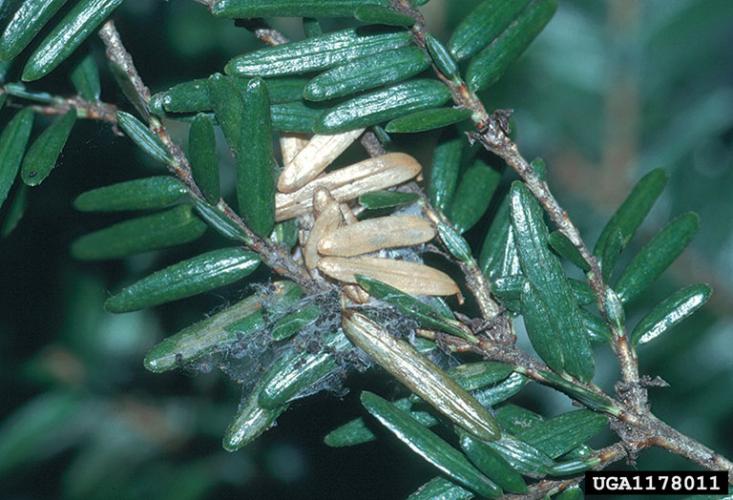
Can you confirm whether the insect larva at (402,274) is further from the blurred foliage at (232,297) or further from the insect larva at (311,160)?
the blurred foliage at (232,297)

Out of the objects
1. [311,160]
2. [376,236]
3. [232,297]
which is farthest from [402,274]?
[232,297]

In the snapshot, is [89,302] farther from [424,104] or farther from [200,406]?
[424,104]

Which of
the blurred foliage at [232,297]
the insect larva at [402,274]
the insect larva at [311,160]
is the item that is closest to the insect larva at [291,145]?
the insect larva at [311,160]

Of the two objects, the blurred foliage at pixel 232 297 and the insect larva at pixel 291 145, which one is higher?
the insect larva at pixel 291 145

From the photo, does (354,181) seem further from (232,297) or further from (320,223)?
(232,297)

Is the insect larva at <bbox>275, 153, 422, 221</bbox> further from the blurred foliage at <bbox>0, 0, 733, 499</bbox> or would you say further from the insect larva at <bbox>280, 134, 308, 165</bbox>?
the blurred foliage at <bbox>0, 0, 733, 499</bbox>

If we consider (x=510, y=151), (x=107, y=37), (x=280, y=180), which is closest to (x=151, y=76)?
(x=107, y=37)
